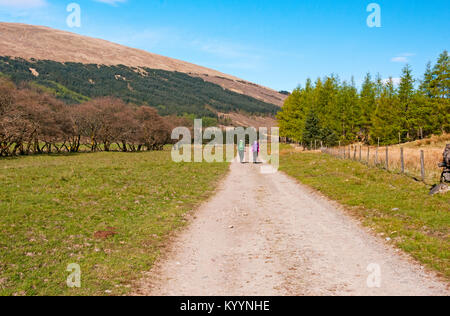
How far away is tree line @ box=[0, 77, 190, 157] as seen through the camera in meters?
42.1

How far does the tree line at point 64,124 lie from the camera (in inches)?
1657

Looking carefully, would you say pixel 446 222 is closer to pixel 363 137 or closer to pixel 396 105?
pixel 396 105

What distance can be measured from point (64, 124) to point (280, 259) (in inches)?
2218

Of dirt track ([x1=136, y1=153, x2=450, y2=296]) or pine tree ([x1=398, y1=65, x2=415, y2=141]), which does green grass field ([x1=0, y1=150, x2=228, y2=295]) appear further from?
pine tree ([x1=398, y1=65, x2=415, y2=141])

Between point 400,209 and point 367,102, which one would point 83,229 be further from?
point 367,102

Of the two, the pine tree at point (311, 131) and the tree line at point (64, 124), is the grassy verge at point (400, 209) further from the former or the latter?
the tree line at point (64, 124)

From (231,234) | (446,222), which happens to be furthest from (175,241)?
(446,222)

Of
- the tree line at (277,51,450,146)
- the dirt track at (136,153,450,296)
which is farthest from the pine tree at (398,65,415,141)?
the dirt track at (136,153,450,296)

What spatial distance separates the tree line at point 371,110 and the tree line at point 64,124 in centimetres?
3337

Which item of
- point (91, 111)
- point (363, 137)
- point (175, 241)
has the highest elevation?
point (91, 111)

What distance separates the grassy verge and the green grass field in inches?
259

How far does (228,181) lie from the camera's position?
21.5 m

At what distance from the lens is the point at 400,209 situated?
1202cm
